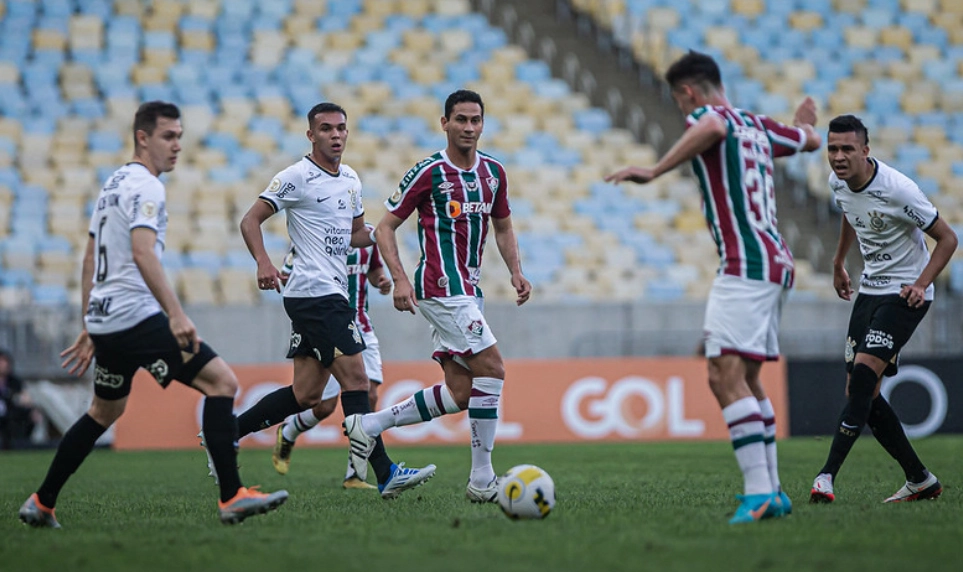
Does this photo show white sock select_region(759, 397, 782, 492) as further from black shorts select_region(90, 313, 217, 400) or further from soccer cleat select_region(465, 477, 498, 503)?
black shorts select_region(90, 313, 217, 400)

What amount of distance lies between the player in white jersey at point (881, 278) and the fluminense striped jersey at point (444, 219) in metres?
2.33

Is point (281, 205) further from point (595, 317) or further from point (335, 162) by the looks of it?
point (595, 317)

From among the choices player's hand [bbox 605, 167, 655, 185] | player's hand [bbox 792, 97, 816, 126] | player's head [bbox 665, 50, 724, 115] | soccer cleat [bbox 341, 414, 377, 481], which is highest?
player's head [bbox 665, 50, 724, 115]

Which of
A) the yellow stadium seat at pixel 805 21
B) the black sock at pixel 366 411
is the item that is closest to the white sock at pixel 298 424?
the black sock at pixel 366 411

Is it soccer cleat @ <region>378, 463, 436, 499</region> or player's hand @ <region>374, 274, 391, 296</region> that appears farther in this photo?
player's hand @ <region>374, 274, 391, 296</region>

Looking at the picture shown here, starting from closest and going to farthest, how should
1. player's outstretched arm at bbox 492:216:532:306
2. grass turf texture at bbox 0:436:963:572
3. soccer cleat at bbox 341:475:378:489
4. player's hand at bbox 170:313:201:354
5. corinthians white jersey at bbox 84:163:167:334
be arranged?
grass turf texture at bbox 0:436:963:572, player's hand at bbox 170:313:201:354, corinthians white jersey at bbox 84:163:167:334, player's outstretched arm at bbox 492:216:532:306, soccer cleat at bbox 341:475:378:489

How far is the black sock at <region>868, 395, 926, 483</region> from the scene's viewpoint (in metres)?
8.39

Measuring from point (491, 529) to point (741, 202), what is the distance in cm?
217

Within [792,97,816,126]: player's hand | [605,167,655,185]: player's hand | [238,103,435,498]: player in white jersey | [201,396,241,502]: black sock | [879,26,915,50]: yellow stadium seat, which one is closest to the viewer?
[605,167,655,185]: player's hand

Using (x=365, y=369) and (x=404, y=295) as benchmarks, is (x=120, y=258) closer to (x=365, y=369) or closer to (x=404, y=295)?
(x=404, y=295)

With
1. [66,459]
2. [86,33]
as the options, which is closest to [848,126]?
[66,459]

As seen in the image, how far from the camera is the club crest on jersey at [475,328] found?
331 inches

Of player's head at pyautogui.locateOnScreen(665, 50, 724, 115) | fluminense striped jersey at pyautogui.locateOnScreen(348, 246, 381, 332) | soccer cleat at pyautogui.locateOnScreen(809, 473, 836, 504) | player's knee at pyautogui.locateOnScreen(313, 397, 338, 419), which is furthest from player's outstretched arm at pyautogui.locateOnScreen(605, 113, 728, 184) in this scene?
fluminense striped jersey at pyautogui.locateOnScreen(348, 246, 381, 332)

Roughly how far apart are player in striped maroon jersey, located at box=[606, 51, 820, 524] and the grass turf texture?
1.37ft
